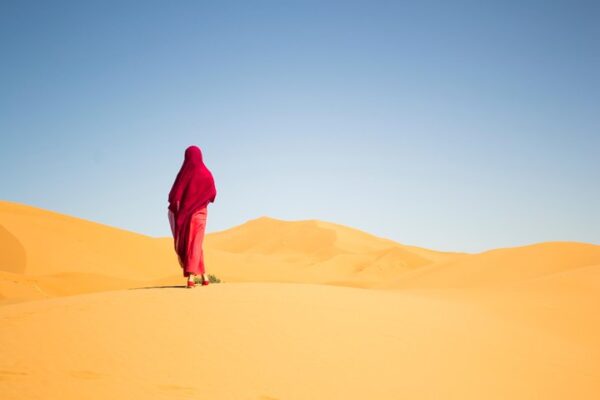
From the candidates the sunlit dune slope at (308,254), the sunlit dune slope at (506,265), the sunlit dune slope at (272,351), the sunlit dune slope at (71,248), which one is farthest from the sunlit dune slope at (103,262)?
the sunlit dune slope at (272,351)

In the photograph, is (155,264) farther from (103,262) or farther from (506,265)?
(506,265)

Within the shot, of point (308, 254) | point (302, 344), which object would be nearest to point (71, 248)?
point (302, 344)

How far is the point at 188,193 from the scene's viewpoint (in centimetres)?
812

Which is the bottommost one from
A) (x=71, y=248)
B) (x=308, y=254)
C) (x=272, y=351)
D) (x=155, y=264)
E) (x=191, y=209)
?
(x=272, y=351)

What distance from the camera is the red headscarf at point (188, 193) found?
8047mm

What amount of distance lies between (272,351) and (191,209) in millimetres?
3857

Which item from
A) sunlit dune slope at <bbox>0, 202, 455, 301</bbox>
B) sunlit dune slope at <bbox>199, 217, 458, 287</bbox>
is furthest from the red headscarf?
sunlit dune slope at <bbox>199, 217, 458, 287</bbox>

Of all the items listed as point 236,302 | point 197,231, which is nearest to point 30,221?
point 197,231

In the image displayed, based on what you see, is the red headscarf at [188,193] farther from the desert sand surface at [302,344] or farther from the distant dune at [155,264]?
the distant dune at [155,264]

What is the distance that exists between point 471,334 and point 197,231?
4.82 metres

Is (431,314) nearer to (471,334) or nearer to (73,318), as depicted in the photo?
(471,334)

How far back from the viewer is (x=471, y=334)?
6586 millimetres

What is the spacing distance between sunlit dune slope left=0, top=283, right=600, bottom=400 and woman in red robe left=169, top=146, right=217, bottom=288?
0.95 meters

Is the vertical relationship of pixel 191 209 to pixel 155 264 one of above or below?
above
